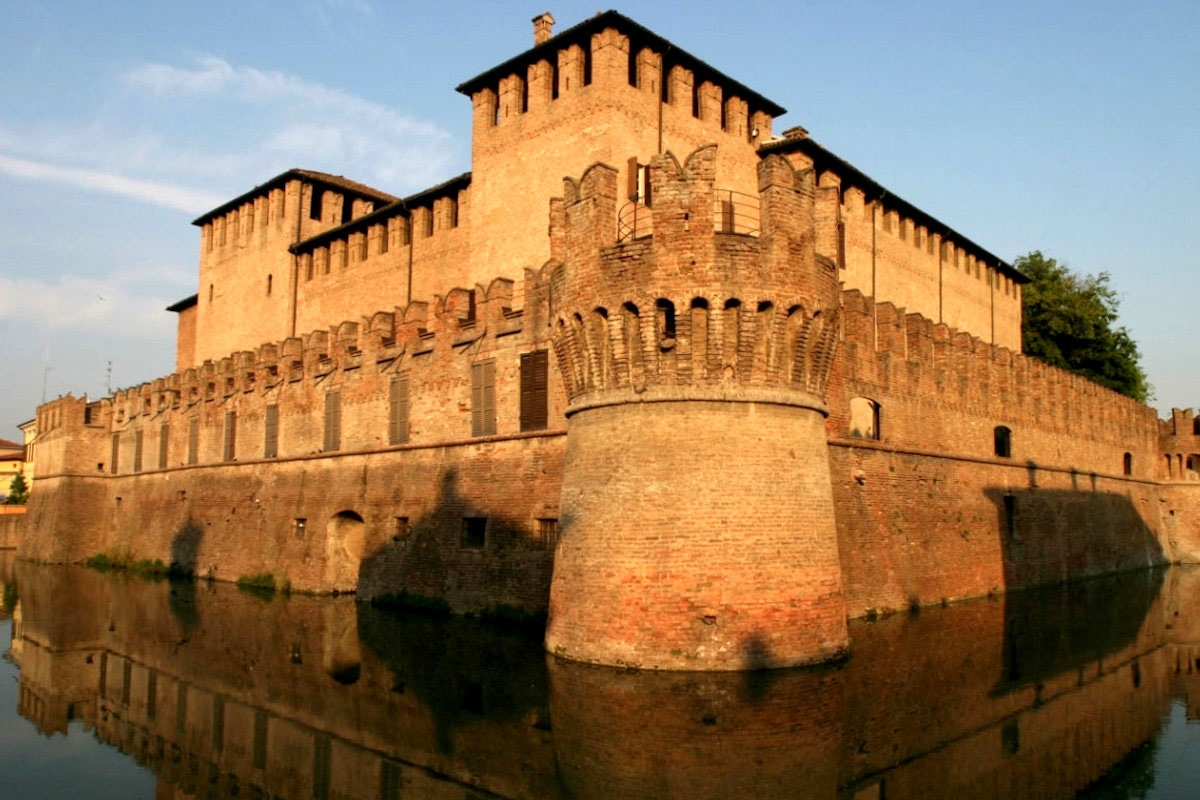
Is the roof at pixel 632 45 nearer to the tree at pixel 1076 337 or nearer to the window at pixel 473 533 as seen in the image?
the window at pixel 473 533

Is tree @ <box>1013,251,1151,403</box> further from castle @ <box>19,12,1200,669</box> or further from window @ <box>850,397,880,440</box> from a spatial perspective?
window @ <box>850,397,880,440</box>

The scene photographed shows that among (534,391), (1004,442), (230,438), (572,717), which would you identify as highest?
(534,391)

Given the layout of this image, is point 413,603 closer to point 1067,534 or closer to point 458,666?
point 458,666

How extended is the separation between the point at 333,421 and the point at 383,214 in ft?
28.8

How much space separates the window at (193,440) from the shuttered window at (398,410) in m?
12.2

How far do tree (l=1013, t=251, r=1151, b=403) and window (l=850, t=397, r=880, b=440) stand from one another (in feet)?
88.9

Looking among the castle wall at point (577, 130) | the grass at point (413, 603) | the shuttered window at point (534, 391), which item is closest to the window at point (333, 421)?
the grass at point (413, 603)

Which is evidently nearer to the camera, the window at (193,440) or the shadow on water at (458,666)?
the shadow on water at (458,666)

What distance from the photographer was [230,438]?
30.6m

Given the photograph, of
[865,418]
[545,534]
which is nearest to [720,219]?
[865,418]

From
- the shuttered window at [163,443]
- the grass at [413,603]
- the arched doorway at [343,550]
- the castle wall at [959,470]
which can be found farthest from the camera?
the shuttered window at [163,443]

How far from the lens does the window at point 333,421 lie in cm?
2539

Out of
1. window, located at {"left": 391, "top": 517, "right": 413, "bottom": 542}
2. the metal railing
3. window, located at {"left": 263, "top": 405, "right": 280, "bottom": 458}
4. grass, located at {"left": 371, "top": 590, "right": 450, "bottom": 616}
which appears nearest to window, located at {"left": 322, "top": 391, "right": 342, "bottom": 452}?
window, located at {"left": 263, "top": 405, "right": 280, "bottom": 458}

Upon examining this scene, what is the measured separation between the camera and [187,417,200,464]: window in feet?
107
